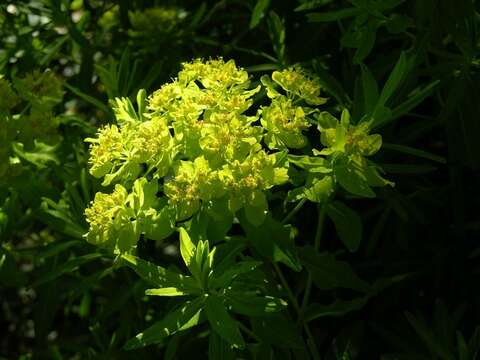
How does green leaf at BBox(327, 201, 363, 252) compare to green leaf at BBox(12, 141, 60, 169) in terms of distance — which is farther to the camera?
green leaf at BBox(12, 141, 60, 169)

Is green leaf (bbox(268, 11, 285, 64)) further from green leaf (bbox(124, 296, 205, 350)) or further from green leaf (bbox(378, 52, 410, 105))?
green leaf (bbox(124, 296, 205, 350))

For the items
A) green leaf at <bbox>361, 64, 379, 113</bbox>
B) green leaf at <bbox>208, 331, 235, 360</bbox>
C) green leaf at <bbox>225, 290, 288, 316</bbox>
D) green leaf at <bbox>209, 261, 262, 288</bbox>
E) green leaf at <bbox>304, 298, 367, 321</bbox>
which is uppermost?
green leaf at <bbox>361, 64, 379, 113</bbox>

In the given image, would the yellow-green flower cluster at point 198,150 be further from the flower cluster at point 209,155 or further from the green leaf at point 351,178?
the green leaf at point 351,178

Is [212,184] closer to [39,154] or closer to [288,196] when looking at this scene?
[288,196]

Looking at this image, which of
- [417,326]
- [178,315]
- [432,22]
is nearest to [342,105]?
[432,22]

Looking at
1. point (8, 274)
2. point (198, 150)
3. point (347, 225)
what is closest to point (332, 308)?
point (347, 225)

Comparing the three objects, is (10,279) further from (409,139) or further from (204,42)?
(409,139)

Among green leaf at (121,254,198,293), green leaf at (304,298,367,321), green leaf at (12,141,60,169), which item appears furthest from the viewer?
green leaf at (12,141,60,169)

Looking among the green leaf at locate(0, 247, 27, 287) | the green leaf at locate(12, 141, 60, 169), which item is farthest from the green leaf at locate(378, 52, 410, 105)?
the green leaf at locate(0, 247, 27, 287)
